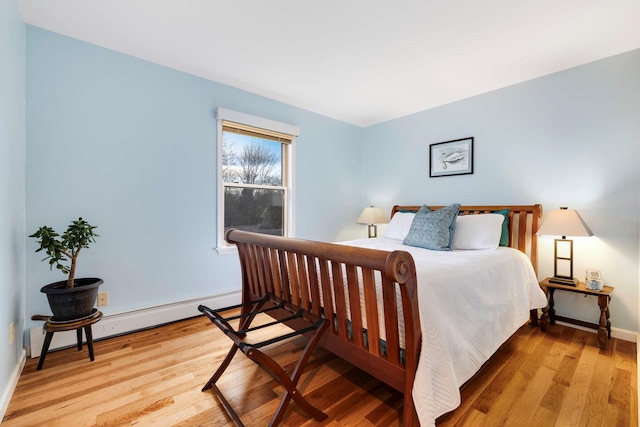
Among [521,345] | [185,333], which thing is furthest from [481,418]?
[185,333]

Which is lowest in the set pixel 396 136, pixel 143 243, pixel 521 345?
pixel 521 345

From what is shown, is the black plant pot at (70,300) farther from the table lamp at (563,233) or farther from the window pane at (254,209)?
the table lamp at (563,233)

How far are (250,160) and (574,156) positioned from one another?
3.12 m

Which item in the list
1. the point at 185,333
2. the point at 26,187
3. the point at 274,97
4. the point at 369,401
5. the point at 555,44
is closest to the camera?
the point at 369,401

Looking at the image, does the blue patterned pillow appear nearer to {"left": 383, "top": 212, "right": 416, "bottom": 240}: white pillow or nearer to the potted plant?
{"left": 383, "top": 212, "right": 416, "bottom": 240}: white pillow

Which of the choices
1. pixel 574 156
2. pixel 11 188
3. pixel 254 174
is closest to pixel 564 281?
pixel 574 156

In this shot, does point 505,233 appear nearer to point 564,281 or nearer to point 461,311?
point 564,281

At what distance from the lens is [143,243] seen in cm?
246

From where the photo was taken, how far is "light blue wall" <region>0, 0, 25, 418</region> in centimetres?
149

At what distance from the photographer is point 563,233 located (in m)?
2.26

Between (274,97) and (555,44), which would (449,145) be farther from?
(274,97)

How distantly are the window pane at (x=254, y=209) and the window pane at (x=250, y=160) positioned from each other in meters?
0.12

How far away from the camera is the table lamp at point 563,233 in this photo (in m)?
2.25

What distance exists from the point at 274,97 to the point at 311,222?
61.7 inches
